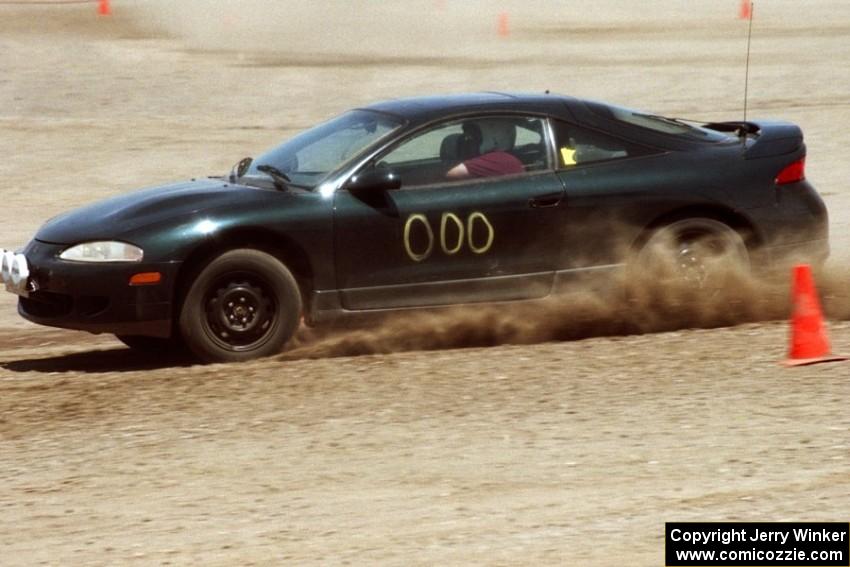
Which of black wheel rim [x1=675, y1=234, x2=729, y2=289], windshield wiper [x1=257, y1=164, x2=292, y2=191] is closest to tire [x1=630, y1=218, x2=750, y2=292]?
black wheel rim [x1=675, y1=234, x2=729, y2=289]

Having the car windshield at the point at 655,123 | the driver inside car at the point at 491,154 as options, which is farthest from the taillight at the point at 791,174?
the driver inside car at the point at 491,154

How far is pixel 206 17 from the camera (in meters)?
33.2

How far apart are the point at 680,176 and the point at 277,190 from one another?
2.51m

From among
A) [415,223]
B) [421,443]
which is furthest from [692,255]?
[421,443]

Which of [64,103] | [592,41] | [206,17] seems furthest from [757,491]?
[206,17]

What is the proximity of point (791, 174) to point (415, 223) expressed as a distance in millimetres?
2543

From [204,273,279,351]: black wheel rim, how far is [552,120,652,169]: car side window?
2007 mm

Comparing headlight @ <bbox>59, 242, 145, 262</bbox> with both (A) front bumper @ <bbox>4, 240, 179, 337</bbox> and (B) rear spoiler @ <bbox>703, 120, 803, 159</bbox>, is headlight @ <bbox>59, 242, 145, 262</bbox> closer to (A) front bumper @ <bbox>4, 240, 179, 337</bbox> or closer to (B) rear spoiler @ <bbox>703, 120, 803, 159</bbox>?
(A) front bumper @ <bbox>4, 240, 179, 337</bbox>

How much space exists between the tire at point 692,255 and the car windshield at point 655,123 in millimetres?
633

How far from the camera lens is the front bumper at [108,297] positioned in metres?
8.62

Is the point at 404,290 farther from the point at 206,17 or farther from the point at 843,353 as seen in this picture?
the point at 206,17

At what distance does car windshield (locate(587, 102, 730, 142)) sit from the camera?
9711mm

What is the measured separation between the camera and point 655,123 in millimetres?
9859

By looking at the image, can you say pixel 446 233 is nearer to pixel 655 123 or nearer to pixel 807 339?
pixel 655 123
